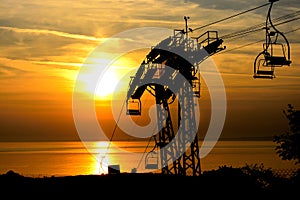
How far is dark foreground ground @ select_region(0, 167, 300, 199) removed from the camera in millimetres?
21047

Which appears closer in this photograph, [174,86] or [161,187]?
[161,187]

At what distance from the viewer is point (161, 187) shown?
22703 millimetres

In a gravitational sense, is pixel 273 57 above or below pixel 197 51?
below

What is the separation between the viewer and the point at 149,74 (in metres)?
46.8

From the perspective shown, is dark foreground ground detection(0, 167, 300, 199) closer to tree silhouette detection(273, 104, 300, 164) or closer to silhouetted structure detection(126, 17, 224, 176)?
tree silhouette detection(273, 104, 300, 164)

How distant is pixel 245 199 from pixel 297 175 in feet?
6.74

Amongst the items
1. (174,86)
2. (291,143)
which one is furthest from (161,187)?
(174,86)

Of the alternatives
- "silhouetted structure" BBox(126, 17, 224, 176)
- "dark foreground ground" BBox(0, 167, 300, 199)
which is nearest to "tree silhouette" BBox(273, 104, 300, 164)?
"dark foreground ground" BBox(0, 167, 300, 199)

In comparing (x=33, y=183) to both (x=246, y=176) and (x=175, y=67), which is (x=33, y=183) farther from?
(x=175, y=67)

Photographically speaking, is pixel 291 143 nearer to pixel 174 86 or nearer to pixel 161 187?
pixel 161 187

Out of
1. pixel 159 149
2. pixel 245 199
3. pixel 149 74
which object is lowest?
pixel 245 199

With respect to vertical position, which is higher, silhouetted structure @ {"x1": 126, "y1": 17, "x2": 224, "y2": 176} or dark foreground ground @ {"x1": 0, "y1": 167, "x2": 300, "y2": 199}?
silhouetted structure @ {"x1": 126, "y1": 17, "x2": 224, "y2": 176}

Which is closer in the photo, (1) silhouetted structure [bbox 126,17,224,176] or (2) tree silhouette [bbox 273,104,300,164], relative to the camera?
(2) tree silhouette [bbox 273,104,300,164]

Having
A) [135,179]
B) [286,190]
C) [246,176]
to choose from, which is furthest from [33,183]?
[286,190]
